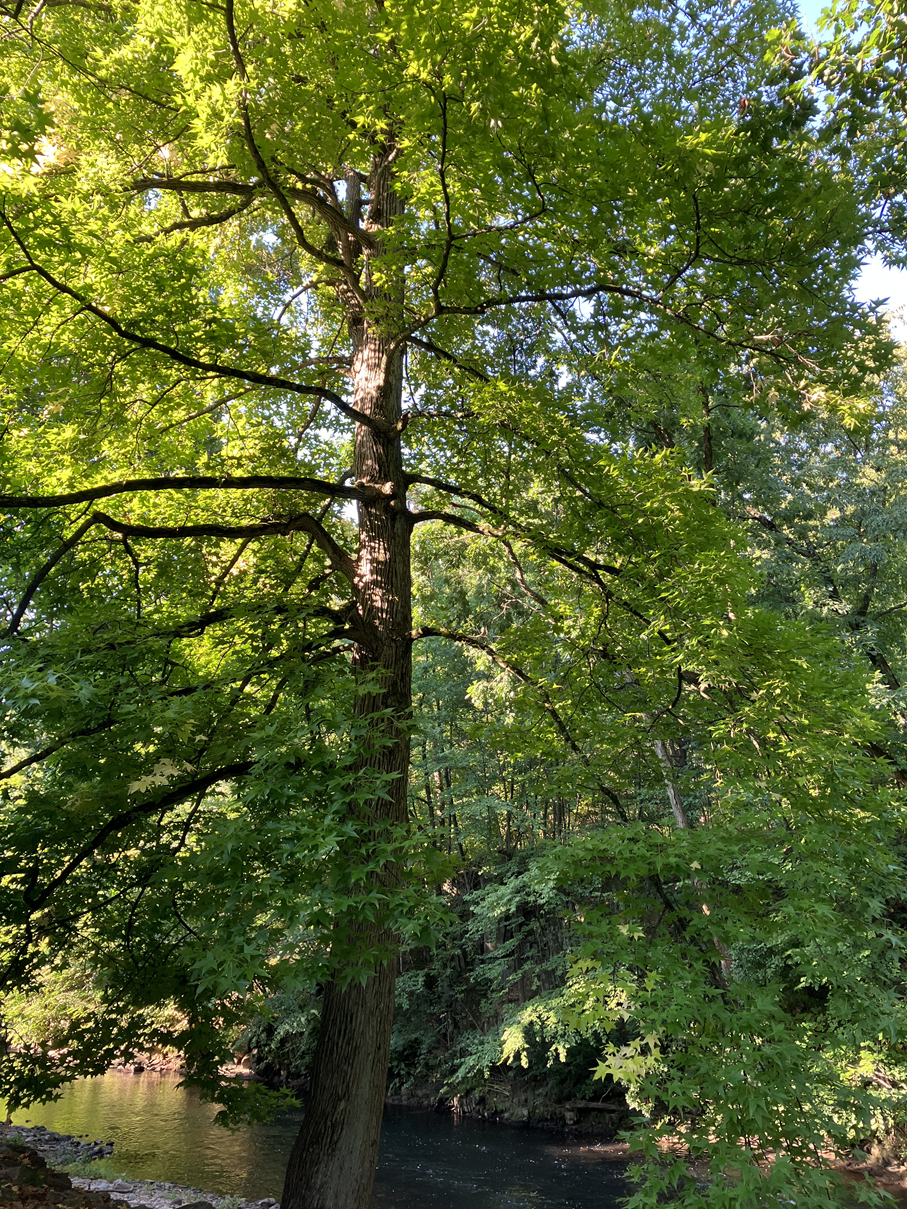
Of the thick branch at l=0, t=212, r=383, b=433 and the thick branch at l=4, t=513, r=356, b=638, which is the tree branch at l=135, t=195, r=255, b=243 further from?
the thick branch at l=4, t=513, r=356, b=638

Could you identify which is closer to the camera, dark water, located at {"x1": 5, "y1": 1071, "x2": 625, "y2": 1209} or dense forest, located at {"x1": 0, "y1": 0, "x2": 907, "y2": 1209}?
dense forest, located at {"x1": 0, "y1": 0, "x2": 907, "y2": 1209}

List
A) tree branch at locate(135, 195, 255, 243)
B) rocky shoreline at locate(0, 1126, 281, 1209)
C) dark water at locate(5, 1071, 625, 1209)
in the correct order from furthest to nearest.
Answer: dark water at locate(5, 1071, 625, 1209) < tree branch at locate(135, 195, 255, 243) < rocky shoreline at locate(0, 1126, 281, 1209)

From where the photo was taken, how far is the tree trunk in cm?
384

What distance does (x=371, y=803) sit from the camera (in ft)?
13.8

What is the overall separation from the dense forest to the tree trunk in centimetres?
3

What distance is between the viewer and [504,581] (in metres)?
8.68

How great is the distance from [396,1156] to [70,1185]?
8.74 meters

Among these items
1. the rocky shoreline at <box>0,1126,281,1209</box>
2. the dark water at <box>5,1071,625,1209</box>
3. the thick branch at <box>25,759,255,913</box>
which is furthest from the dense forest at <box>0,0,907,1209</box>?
the dark water at <box>5,1071,625,1209</box>

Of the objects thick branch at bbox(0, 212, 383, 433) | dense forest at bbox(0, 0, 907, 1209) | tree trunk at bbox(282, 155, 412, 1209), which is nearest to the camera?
dense forest at bbox(0, 0, 907, 1209)

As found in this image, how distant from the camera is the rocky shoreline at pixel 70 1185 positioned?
459 cm

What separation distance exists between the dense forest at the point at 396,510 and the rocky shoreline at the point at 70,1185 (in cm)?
75

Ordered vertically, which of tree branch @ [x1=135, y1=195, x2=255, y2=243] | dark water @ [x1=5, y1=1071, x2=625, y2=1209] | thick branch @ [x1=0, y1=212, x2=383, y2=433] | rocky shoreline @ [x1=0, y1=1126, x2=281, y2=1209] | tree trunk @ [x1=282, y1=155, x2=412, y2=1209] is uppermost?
tree branch @ [x1=135, y1=195, x2=255, y2=243]

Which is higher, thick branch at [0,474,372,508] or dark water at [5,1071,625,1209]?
thick branch at [0,474,372,508]

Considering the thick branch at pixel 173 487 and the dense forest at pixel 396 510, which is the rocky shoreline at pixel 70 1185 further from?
the thick branch at pixel 173 487
